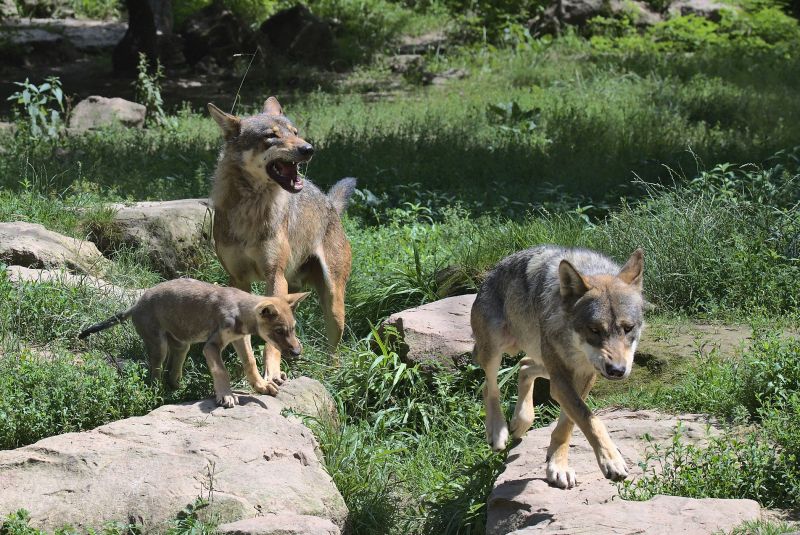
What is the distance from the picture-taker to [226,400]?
6.88m

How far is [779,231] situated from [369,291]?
388cm

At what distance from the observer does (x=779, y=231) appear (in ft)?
31.0

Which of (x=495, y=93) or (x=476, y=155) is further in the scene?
(x=495, y=93)

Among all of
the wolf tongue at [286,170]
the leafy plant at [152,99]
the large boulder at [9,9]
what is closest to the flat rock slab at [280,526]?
the wolf tongue at [286,170]

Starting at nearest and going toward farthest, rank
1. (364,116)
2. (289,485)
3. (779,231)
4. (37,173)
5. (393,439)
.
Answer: (289,485)
(393,439)
(779,231)
(37,173)
(364,116)

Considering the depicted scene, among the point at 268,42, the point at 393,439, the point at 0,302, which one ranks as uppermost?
the point at 0,302

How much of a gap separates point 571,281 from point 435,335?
9.29 ft

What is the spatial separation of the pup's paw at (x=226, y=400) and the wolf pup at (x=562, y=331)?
1709 millimetres

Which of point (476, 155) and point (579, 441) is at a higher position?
point (579, 441)

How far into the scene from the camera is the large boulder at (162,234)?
391 inches

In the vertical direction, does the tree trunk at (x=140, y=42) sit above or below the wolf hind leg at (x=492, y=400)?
below

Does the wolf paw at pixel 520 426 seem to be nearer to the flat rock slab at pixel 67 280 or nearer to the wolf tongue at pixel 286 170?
the wolf tongue at pixel 286 170

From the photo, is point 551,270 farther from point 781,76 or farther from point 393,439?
point 781,76

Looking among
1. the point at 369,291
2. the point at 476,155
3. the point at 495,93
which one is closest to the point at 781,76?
the point at 495,93
